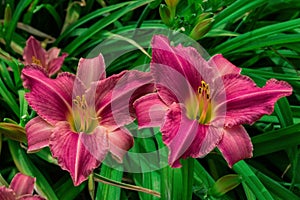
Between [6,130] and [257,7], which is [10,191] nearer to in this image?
[6,130]

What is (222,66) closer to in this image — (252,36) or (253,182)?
(253,182)

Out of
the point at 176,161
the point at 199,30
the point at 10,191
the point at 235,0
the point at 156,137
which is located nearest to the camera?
the point at 176,161

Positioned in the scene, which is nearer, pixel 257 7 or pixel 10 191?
pixel 10 191

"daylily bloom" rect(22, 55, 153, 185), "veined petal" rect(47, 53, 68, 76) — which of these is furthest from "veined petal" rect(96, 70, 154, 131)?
"veined petal" rect(47, 53, 68, 76)

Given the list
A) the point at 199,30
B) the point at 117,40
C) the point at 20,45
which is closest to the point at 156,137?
the point at 199,30

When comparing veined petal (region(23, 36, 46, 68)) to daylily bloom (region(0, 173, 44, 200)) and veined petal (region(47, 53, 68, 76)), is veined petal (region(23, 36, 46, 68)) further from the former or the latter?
daylily bloom (region(0, 173, 44, 200))

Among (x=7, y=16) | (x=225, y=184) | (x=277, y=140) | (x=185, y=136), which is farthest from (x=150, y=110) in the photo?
(x=7, y=16)
